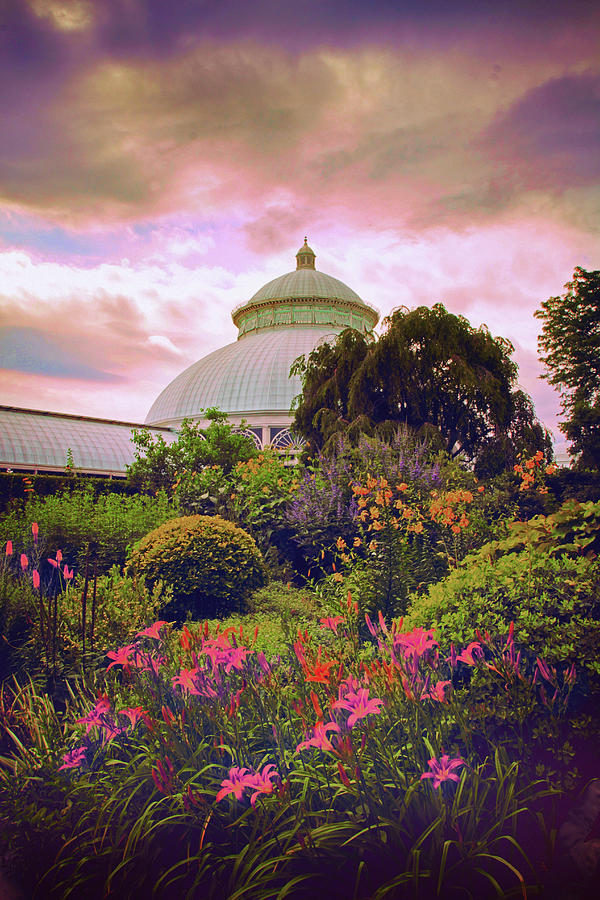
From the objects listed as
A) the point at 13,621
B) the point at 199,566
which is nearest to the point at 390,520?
the point at 199,566

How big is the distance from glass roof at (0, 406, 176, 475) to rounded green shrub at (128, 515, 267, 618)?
1550 centimetres

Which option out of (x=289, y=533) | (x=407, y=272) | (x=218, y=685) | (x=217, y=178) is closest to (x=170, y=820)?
(x=218, y=685)

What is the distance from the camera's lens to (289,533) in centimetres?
1002

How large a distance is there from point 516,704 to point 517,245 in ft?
15.8

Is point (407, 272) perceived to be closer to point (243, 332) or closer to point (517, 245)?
point (517, 245)

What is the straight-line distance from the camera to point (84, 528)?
9266 millimetres

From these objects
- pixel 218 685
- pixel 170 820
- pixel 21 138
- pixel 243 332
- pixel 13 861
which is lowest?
pixel 13 861

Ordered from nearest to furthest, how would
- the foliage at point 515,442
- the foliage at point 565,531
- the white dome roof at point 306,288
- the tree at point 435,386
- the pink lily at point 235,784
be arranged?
the pink lily at point 235,784 < the foliage at point 565,531 < the tree at point 435,386 < the foliage at point 515,442 < the white dome roof at point 306,288

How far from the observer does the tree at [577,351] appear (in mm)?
20391

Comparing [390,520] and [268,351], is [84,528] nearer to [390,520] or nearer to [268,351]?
[390,520]

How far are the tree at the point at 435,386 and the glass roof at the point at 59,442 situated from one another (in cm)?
1166

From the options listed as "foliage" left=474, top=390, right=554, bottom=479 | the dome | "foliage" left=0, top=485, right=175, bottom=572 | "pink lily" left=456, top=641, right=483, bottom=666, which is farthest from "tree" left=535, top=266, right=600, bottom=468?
"pink lily" left=456, top=641, right=483, bottom=666

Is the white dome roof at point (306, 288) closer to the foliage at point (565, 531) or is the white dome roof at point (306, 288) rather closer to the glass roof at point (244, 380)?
the glass roof at point (244, 380)

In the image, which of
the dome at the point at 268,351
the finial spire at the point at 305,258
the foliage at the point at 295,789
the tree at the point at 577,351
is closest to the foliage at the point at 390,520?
the foliage at the point at 295,789
